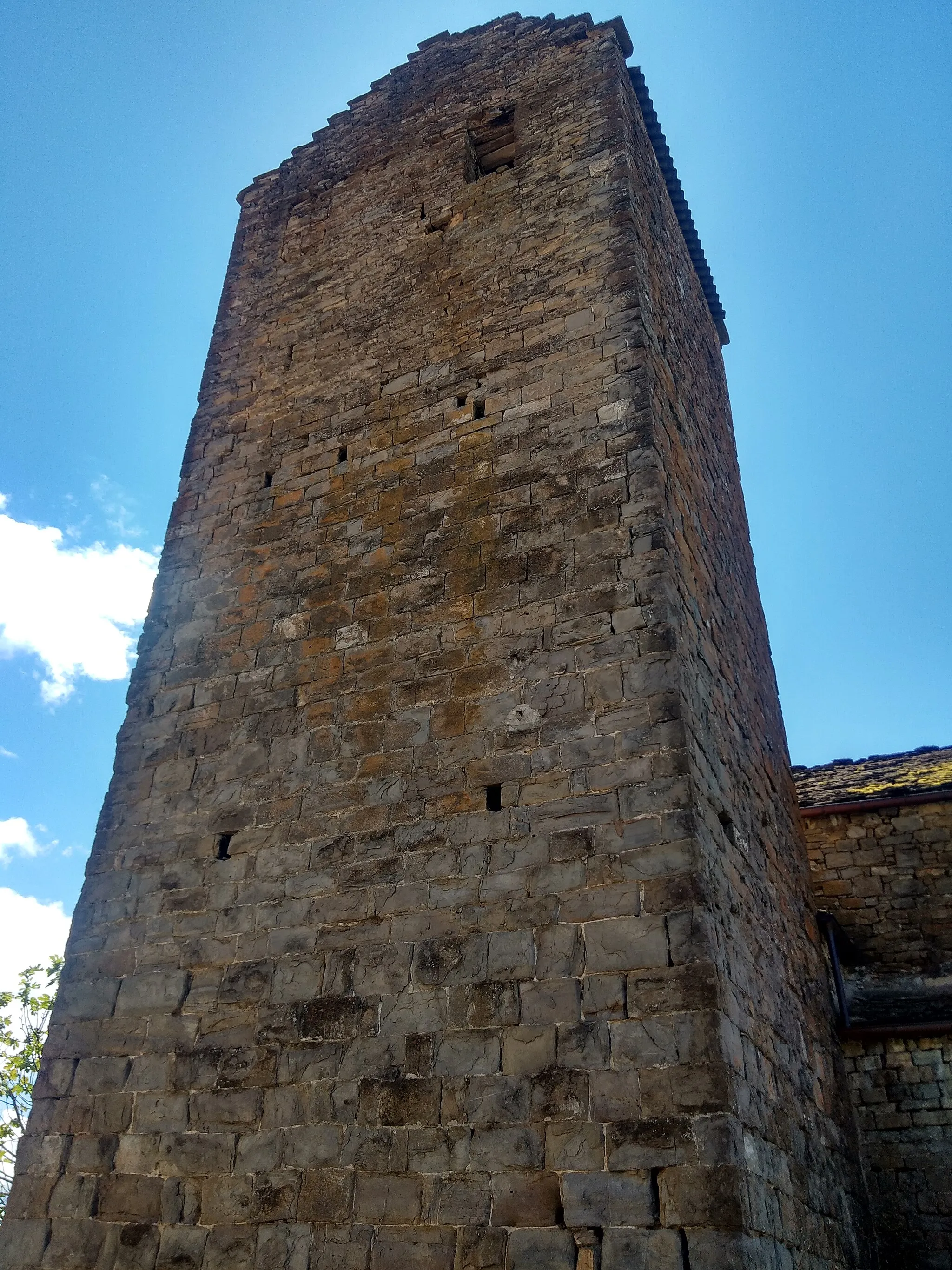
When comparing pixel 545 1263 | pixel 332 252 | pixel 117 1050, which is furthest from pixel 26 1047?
pixel 545 1263

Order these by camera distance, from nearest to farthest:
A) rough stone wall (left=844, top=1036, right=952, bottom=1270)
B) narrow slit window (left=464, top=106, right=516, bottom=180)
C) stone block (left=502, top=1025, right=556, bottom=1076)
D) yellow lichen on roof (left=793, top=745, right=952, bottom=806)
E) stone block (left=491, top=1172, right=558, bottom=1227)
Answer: stone block (left=491, top=1172, right=558, bottom=1227) < stone block (left=502, top=1025, right=556, bottom=1076) < rough stone wall (left=844, top=1036, right=952, bottom=1270) < narrow slit window (left=464, top=106, right=516, bottom=180) < yellow lichen on roof (left=793, top=745, right=952, bottom=806)

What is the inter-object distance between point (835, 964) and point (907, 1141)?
1.26 metres

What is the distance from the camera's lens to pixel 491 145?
8.26m

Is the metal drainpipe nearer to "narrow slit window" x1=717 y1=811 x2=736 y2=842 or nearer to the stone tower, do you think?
the stone tower

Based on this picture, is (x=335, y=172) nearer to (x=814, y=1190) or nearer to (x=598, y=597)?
(x=598, y=597)

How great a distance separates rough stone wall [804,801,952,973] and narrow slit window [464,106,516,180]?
6494mm

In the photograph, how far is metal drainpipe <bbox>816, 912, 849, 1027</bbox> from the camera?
7.34 m

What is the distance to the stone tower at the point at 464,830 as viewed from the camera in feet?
12.7

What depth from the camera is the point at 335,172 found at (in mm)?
9141

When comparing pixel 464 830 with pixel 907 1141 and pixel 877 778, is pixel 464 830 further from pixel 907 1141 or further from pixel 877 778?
pixel 877 778

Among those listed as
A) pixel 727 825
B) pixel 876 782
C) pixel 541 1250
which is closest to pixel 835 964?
pixel 876 782

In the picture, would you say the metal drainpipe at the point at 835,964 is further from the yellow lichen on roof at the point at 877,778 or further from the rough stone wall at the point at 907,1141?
the yellow lichen on roof at the point at 877,778

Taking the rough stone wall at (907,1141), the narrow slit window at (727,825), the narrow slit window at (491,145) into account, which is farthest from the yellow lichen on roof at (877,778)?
the narrow slit window at (491,145)

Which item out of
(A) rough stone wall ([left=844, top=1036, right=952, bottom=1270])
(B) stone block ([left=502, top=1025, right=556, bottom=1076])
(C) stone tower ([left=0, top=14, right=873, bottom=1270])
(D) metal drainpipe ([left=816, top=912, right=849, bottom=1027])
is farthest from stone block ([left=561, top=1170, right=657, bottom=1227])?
(D) metal drainpipe ([left=816, top=912, right=849, bottom=1027])
